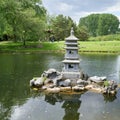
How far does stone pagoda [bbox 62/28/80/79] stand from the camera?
24.5 m

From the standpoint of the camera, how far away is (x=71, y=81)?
2403cm

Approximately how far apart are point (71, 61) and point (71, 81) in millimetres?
1888

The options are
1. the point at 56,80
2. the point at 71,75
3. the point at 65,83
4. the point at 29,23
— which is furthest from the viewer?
the point at 29,23

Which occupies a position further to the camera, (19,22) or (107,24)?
(107,24)

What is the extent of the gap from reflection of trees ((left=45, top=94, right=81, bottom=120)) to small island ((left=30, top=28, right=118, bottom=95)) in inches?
49.6

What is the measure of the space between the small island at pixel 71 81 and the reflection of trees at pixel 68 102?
4.14 ft

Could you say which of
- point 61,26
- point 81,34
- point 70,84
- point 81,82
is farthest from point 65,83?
point 81,34

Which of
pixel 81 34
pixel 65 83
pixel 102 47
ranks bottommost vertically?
pixel 102 47

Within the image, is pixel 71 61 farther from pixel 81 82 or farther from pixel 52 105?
pixel 52 105

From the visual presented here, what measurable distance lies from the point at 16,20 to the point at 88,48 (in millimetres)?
17912

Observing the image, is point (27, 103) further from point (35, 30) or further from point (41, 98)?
point (35, 30)

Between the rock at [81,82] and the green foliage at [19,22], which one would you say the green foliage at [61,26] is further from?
the rock at [81,82]

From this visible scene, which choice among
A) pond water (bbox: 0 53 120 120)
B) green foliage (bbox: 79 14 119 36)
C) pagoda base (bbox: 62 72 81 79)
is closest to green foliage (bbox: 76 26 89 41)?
green foliage (bbox: 79 14 119 36)

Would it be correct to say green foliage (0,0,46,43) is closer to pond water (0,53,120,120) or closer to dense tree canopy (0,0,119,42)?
dense tree canopy (0,0,119,42)
